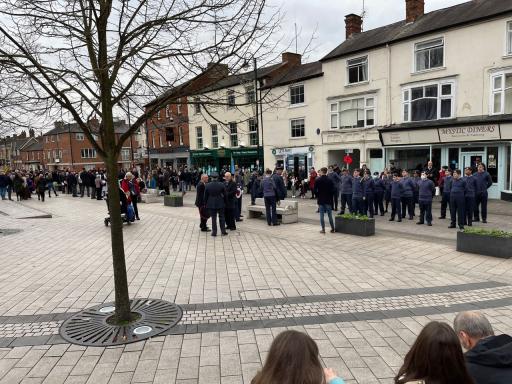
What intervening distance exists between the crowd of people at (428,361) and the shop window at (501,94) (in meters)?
19.2

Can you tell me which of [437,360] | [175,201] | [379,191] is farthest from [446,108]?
[437,360]

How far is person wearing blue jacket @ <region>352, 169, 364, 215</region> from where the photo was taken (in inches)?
534

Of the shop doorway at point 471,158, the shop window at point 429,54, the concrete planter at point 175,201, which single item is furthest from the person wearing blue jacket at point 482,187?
the concrete planter at point 175,201

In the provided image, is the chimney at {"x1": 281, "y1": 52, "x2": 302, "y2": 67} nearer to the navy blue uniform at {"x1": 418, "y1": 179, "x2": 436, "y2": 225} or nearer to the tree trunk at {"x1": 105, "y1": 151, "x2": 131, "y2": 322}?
the tree trunk at {"x1": 105, "y1": 151, "x2": 131, "y2": 322}

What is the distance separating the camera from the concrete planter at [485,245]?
808 centimetres

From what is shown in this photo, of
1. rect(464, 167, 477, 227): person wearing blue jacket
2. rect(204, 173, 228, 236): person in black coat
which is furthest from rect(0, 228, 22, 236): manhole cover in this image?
rect(464, 167, 477, 227): person wearing blue jacket

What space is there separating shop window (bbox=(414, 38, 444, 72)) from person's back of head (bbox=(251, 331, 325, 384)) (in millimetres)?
22015

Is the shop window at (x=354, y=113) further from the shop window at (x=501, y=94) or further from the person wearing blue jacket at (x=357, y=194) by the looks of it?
the person wearing blue jacket at (x=357, y=194)

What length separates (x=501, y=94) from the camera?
18.3 meters

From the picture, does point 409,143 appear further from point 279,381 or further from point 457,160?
point 279,381

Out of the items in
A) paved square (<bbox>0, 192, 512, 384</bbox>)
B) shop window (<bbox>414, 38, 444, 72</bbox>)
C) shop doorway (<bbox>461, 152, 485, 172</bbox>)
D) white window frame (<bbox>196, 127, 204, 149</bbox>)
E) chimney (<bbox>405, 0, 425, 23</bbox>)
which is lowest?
paved square (<bbox>0, 192, 512, 384</bbox>)

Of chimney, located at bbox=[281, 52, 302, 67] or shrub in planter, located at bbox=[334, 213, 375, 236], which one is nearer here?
chimney, located at bbox=[281, 52, 302, 67]

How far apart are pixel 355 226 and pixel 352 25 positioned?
21013mm

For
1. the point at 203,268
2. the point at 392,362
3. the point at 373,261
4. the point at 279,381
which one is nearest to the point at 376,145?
the point at 373,261
